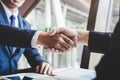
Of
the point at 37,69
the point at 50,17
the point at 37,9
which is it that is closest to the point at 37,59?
the point at 37,69

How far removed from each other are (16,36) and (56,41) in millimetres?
217

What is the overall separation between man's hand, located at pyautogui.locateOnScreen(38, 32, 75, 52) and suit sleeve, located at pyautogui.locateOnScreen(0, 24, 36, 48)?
62 mm

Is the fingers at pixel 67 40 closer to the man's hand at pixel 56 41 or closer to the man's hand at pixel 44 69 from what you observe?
the man's hand at pixel 56 41

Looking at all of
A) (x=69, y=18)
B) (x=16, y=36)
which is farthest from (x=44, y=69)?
(x=69, y=18)

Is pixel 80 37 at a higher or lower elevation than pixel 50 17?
lower

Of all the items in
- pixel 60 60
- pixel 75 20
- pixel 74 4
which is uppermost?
pixel 74 4

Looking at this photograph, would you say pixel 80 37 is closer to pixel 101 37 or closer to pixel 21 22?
pixel 101 37

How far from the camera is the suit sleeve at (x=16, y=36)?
1.02m

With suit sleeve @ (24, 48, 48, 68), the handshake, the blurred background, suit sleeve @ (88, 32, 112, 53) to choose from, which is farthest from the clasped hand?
the blurred background

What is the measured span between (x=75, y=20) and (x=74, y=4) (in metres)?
0.16

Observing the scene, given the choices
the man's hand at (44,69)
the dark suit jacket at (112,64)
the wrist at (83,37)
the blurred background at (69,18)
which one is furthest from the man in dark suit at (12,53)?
the dark suit jacket at (112,64)

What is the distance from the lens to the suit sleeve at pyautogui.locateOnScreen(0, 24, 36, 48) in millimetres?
1022

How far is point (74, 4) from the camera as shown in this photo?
7.57 feet

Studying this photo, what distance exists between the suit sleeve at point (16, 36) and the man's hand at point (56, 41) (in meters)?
0.06
